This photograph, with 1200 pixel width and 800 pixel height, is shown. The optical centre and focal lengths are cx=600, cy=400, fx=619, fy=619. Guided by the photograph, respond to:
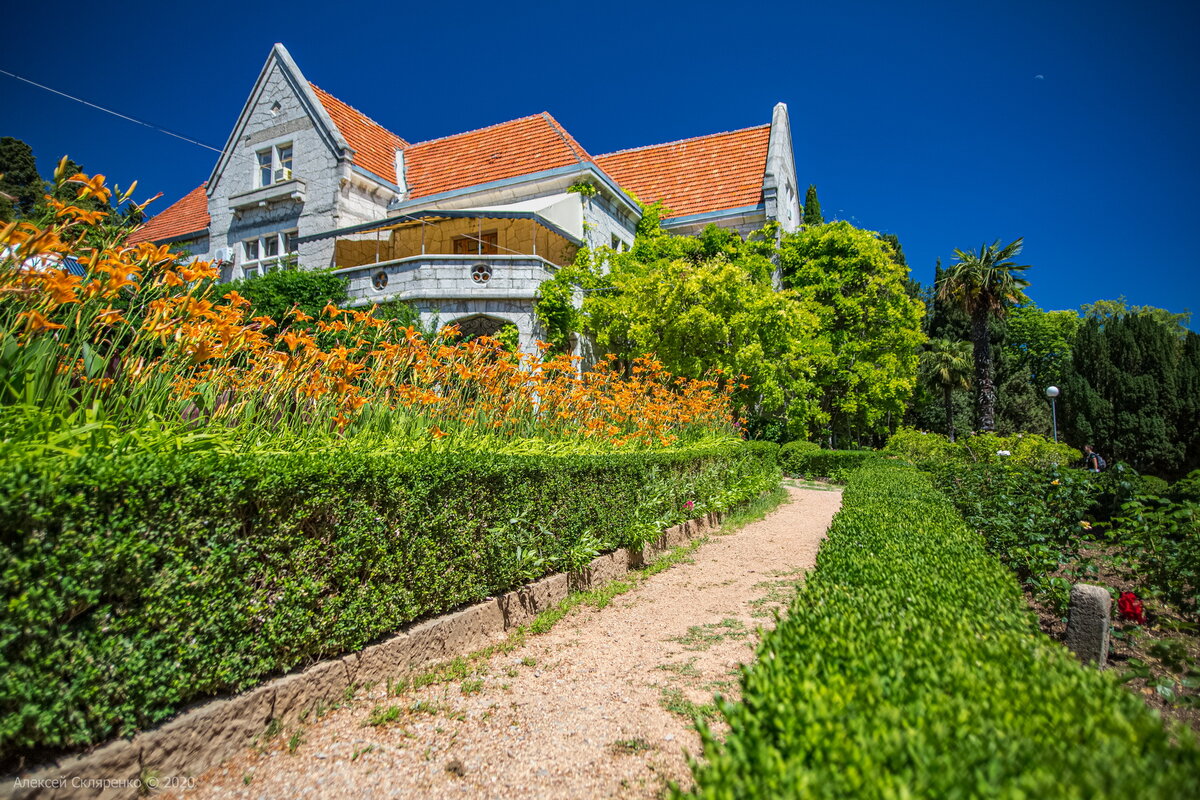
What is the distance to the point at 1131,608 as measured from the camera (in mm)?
4387

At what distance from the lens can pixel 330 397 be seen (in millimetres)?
4875

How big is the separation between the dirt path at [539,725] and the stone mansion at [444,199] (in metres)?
11.5

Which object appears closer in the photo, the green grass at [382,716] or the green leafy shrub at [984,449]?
the green grass at [382,716]

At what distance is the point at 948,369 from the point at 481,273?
108 feet

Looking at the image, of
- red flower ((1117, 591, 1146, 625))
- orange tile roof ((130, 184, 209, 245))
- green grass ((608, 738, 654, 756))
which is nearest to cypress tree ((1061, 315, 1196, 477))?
red flower ((1117, 591, 1146, 625))

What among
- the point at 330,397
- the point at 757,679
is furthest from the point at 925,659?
the point at 330,397

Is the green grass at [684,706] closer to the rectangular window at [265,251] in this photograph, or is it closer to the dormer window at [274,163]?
the rectangular window at [265,251]

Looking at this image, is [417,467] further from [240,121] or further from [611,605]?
[240,121]

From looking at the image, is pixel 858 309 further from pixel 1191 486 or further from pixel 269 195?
pixel 269 195

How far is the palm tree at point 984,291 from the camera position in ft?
95.9

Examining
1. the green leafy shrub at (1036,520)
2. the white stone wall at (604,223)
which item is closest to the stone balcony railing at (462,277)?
the white stone wall at (604,223)

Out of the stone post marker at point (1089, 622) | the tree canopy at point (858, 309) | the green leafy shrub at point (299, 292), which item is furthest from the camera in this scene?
the tree canopy at point (858, 309)

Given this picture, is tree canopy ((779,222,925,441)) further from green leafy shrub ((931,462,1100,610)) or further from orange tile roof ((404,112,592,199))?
green leafy shrub ((931,462,1100,610))

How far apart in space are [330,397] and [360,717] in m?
2.41
